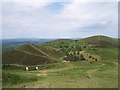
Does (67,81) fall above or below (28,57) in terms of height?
below

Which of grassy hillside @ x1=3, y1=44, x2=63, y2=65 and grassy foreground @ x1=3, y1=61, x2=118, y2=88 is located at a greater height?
grassy hillside @ x1=3, y1=44, x2=63, y2=65

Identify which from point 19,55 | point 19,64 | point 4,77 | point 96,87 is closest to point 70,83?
point 96,87

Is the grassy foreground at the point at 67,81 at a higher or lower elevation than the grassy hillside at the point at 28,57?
lower

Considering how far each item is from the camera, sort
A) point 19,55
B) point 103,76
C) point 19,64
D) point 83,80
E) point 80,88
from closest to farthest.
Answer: point 80,88, point 83,80, point 103,76, point 19,64, point 19,55

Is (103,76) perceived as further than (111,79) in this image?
Yes

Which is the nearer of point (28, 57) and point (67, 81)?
point (67, 81)

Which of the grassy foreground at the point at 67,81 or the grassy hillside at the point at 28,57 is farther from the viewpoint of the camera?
the grassy hillside at the point at 28,57

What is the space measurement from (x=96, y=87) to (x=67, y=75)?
10427 millimetres

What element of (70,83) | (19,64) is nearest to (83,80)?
(70,83)

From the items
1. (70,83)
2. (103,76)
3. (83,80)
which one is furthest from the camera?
(103,76)

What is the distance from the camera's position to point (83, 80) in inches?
1483

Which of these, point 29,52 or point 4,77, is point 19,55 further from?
point 4,77

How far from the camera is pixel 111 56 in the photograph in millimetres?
69938

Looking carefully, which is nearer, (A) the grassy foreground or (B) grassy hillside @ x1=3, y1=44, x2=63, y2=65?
(A) the grassy foreground
